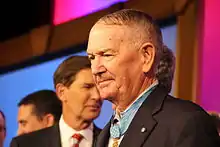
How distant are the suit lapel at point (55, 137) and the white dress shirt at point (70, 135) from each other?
0.06 ft

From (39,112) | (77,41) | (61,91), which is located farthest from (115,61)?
(77,41)

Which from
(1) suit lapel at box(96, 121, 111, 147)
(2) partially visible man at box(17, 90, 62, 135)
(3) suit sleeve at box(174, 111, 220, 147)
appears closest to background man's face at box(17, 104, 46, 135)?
(2) partially visible man at box(17, 90, 62, 135)

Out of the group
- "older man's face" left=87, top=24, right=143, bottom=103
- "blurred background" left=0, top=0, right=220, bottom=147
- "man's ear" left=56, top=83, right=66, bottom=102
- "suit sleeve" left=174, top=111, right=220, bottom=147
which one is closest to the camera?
"suit sleeve" left=174, top=111, right=220, bottom=147

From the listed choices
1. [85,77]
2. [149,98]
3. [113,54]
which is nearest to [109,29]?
[113,54]

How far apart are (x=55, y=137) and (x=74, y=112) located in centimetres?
14

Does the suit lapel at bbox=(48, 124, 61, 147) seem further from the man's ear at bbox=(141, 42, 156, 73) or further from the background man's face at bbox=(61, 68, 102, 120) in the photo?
the man's ear at bbox=(141, 42, 156, 73)

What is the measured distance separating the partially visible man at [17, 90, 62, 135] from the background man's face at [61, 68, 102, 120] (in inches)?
14.5

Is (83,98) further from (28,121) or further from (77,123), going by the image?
(28,121)

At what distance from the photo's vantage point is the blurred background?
285cm

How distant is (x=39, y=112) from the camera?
2.93 meters

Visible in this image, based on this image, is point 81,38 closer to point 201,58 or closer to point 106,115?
point 106,115

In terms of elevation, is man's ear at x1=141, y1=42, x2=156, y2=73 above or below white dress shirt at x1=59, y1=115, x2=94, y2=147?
above

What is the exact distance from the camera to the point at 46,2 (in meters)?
3.90

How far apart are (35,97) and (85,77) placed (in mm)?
593
